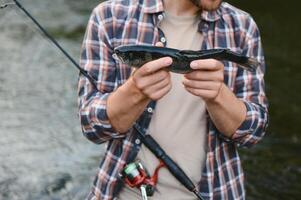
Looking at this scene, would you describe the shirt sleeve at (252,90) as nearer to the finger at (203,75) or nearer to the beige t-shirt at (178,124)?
the beige t-shirt at (178,124)

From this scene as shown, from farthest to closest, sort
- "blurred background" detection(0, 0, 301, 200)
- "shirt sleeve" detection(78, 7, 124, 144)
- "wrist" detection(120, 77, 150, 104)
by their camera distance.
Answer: "blurred background" detection(0, 0, 301, 200) < "shirt sleeve" detection(78, 7, 124, 144) < "wrist" detection(120, 77, 150, 104)

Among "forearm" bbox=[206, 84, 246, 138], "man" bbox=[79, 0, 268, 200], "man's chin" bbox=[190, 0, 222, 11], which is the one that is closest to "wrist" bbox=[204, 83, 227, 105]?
"forearm" bbox=[206, 84, 246, 138]

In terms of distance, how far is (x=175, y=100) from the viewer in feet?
9.14

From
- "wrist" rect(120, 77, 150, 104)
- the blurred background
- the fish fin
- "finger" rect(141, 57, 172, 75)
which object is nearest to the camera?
"finger" rect(141, 57, 172, 75)

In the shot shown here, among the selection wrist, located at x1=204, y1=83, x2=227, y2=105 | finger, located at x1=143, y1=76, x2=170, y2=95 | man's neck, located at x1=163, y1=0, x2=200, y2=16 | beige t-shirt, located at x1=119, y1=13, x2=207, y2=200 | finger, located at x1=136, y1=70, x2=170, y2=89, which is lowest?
beige t-shirt, located at x1=119, y1=13, x2=207, y2=200

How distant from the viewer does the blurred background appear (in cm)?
650

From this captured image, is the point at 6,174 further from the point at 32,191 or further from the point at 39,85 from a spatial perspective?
the point at 39,85

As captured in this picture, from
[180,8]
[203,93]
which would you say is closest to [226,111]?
[203,93]

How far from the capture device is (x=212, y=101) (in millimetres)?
2586

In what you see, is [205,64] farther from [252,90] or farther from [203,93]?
[252,90]

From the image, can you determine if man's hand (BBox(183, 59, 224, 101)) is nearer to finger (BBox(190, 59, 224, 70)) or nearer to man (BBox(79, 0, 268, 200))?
finger (BBox(190, 59, 224, 70))

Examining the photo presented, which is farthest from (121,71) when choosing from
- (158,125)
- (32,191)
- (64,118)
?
(64,118)

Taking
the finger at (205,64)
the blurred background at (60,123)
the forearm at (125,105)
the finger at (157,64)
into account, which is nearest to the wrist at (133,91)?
the forearm at (125,105)

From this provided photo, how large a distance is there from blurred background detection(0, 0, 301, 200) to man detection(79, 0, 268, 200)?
11.5 feet
